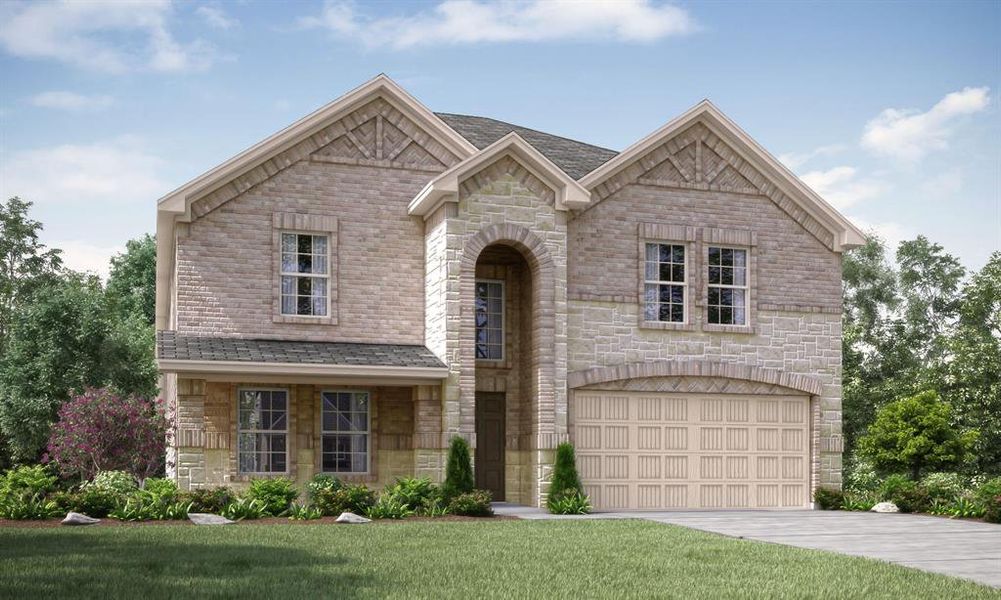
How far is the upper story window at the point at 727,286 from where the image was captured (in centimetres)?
2448

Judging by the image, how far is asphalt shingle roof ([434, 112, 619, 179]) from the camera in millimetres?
25580

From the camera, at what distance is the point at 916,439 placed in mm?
27359

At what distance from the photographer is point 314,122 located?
74.4 ft

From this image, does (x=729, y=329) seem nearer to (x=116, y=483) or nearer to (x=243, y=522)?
(x=243, y=522)

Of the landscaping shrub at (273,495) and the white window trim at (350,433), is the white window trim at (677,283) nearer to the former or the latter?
the white window trim at (350,433)

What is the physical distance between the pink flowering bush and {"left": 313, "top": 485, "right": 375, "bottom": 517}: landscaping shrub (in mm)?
5458

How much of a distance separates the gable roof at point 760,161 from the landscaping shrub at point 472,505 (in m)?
7.46

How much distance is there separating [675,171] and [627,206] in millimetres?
1440

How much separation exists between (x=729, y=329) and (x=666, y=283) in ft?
5.49

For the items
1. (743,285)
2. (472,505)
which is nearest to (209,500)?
(472,505)

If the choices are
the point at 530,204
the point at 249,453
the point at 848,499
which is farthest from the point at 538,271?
the point at 848,499

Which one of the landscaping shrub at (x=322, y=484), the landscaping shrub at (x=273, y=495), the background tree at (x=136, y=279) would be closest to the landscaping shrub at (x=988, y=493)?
the landscaping shrub at (x=322, y=484)

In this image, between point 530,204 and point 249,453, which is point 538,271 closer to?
point 530,204

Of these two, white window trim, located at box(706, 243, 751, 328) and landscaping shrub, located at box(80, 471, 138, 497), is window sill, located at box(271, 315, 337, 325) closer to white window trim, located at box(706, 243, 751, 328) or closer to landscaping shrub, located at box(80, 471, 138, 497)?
landscaping shrub, located at box(80, 471, 138, 497)
